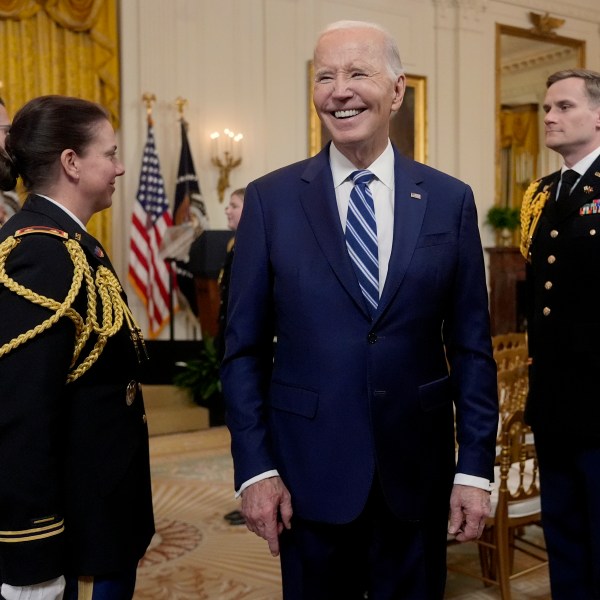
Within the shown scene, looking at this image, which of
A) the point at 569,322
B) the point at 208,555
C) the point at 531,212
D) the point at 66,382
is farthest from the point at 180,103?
the point at 66,382

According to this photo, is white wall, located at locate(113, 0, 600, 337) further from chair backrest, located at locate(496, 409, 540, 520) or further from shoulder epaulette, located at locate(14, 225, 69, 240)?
shoulder epaulette, located at locate(14, 225, 69, 240)

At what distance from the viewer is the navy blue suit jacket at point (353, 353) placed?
1.59 meters

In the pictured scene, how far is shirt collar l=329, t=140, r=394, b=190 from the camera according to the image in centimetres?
170

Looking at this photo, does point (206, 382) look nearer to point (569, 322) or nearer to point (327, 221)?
Answer: point (569, 322)

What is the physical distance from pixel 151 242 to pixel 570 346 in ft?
17.5

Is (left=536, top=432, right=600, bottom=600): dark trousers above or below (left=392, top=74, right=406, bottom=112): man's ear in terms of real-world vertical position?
below

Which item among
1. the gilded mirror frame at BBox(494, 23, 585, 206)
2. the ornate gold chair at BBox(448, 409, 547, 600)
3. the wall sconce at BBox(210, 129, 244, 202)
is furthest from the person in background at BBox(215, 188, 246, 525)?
the gilded mirror frame at BBox(494, 23, 585, 206)

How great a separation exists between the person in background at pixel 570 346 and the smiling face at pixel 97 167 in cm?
150

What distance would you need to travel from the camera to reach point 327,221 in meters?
1.64

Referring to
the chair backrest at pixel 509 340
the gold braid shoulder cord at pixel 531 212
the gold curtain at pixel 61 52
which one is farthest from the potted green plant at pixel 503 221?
the gold braid shoulder cord at pixel 531 212

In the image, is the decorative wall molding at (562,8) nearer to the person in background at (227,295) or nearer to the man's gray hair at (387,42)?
the person in background at (227,295)

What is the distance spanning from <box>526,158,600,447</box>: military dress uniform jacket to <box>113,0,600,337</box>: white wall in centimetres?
527

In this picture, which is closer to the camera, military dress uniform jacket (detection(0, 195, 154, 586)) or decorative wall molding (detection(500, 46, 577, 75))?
military dress uniform jacket (detection(0, 195, 154, 586))

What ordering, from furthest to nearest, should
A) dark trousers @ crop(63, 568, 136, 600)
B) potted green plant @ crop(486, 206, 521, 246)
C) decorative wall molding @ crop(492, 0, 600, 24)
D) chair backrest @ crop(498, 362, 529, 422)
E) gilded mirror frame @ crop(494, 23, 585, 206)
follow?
decorative wall molding @ crop(492, 0, 600, 24) < gilded mirror frame @ crop(494, 23, 585, 206) < potted green plant @ crop(486, 206, 521, 246) < chair backrest @ crop(498, 362, 529, 422) < dark trousers @ crop(63, 568, 136, 600)
